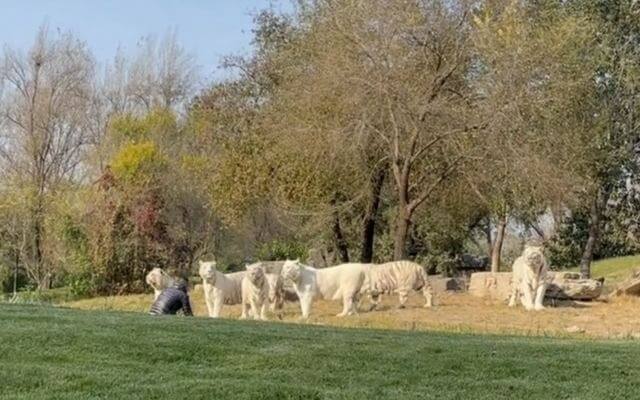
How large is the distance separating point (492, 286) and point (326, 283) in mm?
4528

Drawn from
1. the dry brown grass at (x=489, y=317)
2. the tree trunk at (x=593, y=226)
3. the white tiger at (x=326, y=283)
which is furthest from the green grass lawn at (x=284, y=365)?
the tree trunk at (x=593, y=226)

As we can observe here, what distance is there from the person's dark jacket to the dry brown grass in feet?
6.48

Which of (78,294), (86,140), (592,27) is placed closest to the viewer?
(592,27)

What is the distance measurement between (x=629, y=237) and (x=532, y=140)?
1504 centimetres

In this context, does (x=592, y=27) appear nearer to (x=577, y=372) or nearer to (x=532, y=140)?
(x=532, y=140)

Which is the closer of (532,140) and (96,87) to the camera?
(532,140)

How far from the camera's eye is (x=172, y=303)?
11.6 m

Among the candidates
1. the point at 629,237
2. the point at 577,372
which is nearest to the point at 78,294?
the point at 629,237

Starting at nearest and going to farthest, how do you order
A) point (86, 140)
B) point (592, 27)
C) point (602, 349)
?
point (602, 349) → point (592, 27) → point (86, 140)

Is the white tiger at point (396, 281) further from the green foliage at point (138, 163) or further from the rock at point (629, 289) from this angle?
the green foliage at point (138, 163)

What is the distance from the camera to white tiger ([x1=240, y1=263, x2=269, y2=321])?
13.4 m

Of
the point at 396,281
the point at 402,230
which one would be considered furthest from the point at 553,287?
the point at 396,281

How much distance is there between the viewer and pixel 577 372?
6211 millimetres

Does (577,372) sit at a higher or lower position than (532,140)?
lower
